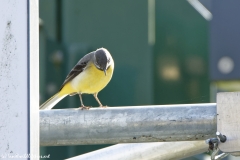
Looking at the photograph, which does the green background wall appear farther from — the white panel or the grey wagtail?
the white panel

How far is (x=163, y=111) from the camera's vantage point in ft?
8.06

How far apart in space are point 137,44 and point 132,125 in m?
4.09

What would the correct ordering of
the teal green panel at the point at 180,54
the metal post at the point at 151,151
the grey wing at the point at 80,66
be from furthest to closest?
the teal green panel at the point at 180,54 → the grey wing at the point at 80,66 → the metal post at the point at 151,151

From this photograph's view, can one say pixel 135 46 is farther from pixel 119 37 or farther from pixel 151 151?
pixel 151 151

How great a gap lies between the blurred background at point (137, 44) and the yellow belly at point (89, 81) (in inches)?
16.4

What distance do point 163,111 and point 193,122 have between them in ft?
0.40

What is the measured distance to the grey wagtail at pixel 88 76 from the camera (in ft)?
20.0

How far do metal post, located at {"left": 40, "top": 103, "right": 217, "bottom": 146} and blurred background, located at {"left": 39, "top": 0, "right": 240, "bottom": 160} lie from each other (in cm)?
392

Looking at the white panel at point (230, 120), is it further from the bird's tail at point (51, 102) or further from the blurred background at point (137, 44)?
the blurred background at point (137, 44)
